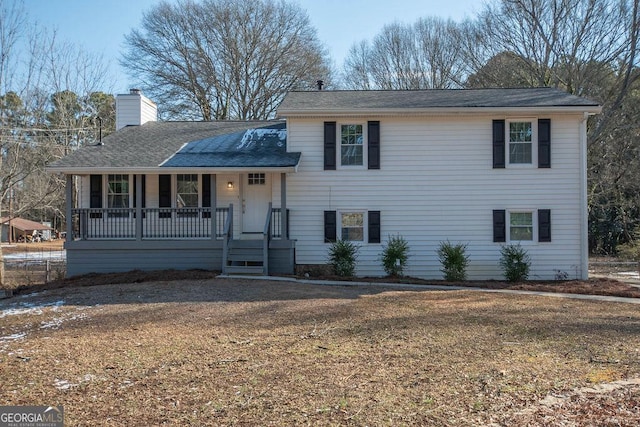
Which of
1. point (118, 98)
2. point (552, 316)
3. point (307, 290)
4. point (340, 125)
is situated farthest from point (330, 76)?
point (552, 316)

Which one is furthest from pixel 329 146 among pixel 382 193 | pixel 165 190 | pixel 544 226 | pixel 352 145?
pixel 544 226

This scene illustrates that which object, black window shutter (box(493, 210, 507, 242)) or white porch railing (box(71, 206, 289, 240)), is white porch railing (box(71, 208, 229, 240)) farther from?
black window shutter (box(493, 210, 507, 242))

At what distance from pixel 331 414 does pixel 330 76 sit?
31152 mm

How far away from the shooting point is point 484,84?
26.5 m

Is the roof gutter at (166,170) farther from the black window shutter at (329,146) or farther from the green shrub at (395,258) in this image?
the green shrub at (395,258)

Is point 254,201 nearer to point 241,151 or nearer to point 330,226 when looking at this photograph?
point 241,151

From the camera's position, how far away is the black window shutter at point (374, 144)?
47.8ft

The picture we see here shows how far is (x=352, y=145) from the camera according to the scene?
14.7 meters

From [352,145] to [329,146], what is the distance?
68cm

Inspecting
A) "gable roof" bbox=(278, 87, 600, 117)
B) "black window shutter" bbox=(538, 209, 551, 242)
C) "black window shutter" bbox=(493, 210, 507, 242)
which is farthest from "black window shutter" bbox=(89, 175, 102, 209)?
"black window shutter" bbox=(538, 209, 551, 242)

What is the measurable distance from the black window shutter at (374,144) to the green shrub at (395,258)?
2318 mm

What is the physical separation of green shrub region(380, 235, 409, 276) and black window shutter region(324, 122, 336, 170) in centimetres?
284

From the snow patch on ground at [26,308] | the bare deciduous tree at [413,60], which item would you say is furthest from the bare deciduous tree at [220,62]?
the snow patch on ground at [26,308]

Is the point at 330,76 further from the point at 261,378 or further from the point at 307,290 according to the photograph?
the point at 261,378
